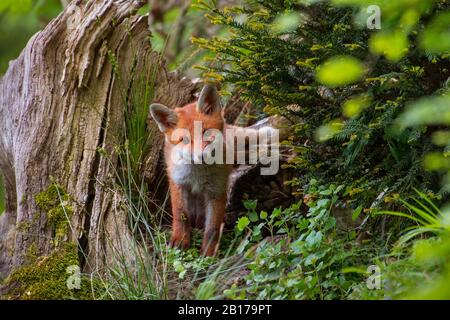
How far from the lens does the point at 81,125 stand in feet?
18.1

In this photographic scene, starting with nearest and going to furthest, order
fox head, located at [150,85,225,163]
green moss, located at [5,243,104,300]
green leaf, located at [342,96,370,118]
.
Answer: green leaf, located at [342,96,370,118] < green moss, located at [5,243,104,300] < fox head, located at [150,85,225,163]

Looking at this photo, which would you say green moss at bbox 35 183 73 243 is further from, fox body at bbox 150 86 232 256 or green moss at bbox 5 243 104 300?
fox body at bbox 150 86 232 256

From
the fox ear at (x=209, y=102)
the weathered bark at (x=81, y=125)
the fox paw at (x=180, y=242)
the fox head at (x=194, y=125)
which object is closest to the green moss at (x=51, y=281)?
the weathered bark at (x=81, y=125)

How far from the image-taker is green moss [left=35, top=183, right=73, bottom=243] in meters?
4.98

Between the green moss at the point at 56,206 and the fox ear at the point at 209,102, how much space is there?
1.30 m

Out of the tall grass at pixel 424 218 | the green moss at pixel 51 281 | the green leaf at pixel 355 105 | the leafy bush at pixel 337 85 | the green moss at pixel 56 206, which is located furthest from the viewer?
the green moss at pixel 56 206

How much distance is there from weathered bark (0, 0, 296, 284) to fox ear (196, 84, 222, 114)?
2.14 ft

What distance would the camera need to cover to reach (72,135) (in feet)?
17.9

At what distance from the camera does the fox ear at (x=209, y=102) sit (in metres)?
5.32

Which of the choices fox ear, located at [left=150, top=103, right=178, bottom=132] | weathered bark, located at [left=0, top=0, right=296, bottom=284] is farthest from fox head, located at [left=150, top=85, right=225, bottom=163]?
weathered bark, located at [left=0, top=0, right=296, bottom=284]

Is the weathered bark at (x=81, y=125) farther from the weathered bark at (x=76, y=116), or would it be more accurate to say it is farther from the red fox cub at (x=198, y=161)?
the red fox cub at (x=198, y=161)

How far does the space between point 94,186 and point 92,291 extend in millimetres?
1150
